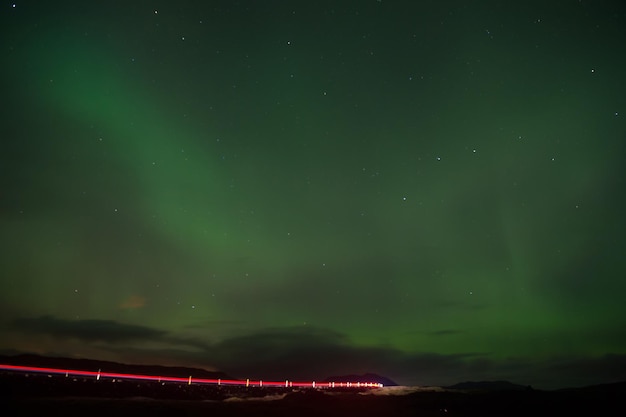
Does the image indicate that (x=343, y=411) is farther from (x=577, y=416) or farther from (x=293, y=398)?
(x=577, y=416)

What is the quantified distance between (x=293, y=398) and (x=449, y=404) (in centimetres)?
1840

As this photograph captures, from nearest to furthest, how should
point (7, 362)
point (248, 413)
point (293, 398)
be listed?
point (248, 413), point (293, 398), point (7, 362)

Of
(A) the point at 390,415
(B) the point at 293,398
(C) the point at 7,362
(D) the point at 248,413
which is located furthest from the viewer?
(C) the point at 7,362

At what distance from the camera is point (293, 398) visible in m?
54.7

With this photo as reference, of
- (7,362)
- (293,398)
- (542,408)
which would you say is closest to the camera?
(542,408)

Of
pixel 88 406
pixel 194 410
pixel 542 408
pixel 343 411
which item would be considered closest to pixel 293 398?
pixel 343 411

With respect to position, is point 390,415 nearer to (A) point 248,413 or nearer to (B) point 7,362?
(A) point 248,413

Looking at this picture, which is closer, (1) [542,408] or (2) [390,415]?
(2) [390,415]

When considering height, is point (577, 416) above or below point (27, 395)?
below

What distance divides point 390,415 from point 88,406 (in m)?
26.4

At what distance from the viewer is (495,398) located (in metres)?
57.9

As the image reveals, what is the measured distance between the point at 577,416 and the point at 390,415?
18521 mm

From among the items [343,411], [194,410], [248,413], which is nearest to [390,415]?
[343,411]

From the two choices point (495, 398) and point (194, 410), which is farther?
point (495, 398)
